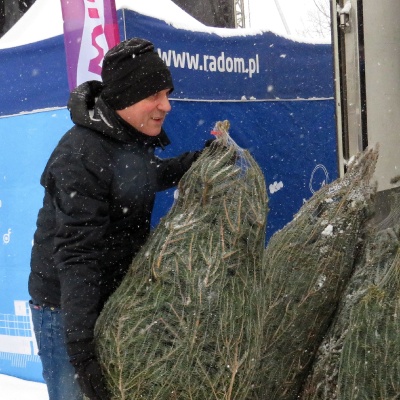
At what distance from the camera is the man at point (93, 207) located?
220 cm

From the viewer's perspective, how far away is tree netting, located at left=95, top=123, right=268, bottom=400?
2109 mm

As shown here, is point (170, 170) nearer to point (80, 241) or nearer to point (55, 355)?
point (80, 241)

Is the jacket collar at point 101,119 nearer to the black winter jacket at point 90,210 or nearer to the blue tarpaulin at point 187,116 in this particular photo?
the black winter jacket at point 90,210

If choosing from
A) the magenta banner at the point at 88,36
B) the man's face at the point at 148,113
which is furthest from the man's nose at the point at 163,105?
the magenta banner at the point at 88,36

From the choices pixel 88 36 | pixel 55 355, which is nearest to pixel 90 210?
pixel 55 355

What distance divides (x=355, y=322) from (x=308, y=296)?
0.45m

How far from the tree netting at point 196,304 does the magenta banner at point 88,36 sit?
2.15 metres

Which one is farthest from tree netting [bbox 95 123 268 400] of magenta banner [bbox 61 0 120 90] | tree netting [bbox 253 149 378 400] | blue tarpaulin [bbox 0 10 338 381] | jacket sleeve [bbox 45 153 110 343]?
blue tarpaulin [bbox 0 10 338 381]

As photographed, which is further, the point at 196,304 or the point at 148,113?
the point at 148,113

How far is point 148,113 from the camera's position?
2.46 meters

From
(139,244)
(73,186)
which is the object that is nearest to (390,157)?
(139,244)

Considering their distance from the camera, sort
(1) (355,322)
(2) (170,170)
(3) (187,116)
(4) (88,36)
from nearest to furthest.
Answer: (1) (355,322)
(2) (170,170)
(4) (88,36)
(3) (187,116)

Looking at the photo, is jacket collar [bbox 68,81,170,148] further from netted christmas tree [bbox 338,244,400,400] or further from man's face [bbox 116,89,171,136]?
netted christmas tree [bbox 338,244,400,400]

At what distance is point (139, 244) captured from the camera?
2.48m
